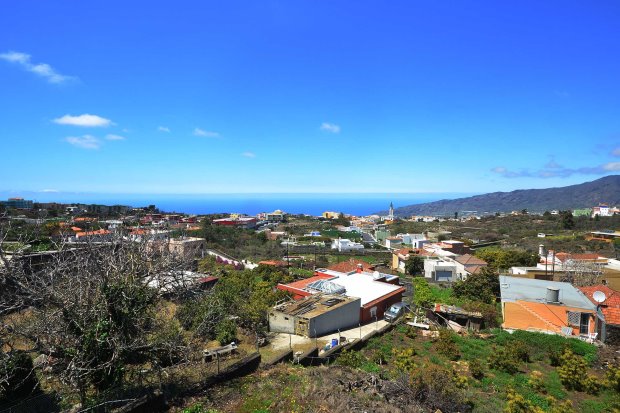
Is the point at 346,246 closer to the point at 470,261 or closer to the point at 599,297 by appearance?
the point at 470,261

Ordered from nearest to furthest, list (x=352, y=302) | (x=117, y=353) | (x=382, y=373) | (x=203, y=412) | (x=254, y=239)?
(x=117, y=353) → (x=203, y=412) → (x=382, y=373) → (x=352, y=302) → (x=254, y=239)

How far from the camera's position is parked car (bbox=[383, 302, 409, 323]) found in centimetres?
2090

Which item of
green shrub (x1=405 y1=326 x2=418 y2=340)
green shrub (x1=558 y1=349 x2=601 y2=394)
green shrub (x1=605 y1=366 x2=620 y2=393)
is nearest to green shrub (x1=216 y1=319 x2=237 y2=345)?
green shrub (x1=405 y1=326 x2=418 y2=340)

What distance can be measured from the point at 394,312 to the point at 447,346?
229 inches

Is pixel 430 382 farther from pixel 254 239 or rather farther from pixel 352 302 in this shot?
pixel 254 239

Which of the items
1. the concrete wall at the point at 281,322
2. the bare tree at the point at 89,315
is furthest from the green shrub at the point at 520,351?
the bare tree at the point at 89,315

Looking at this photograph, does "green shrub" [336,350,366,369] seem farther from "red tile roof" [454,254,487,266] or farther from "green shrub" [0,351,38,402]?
"red tile roof" [454,254,487,266]

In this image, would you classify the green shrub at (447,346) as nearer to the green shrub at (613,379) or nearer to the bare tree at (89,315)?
the green shrub at (613,379)

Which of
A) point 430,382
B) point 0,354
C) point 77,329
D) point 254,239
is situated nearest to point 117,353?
point 77,329

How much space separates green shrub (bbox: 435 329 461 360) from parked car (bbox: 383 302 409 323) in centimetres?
431

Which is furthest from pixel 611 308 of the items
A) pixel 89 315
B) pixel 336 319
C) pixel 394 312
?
pixel 89 315

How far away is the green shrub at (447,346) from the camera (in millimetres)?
15080

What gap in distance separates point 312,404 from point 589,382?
10.6 metres

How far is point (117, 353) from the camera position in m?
6.55
